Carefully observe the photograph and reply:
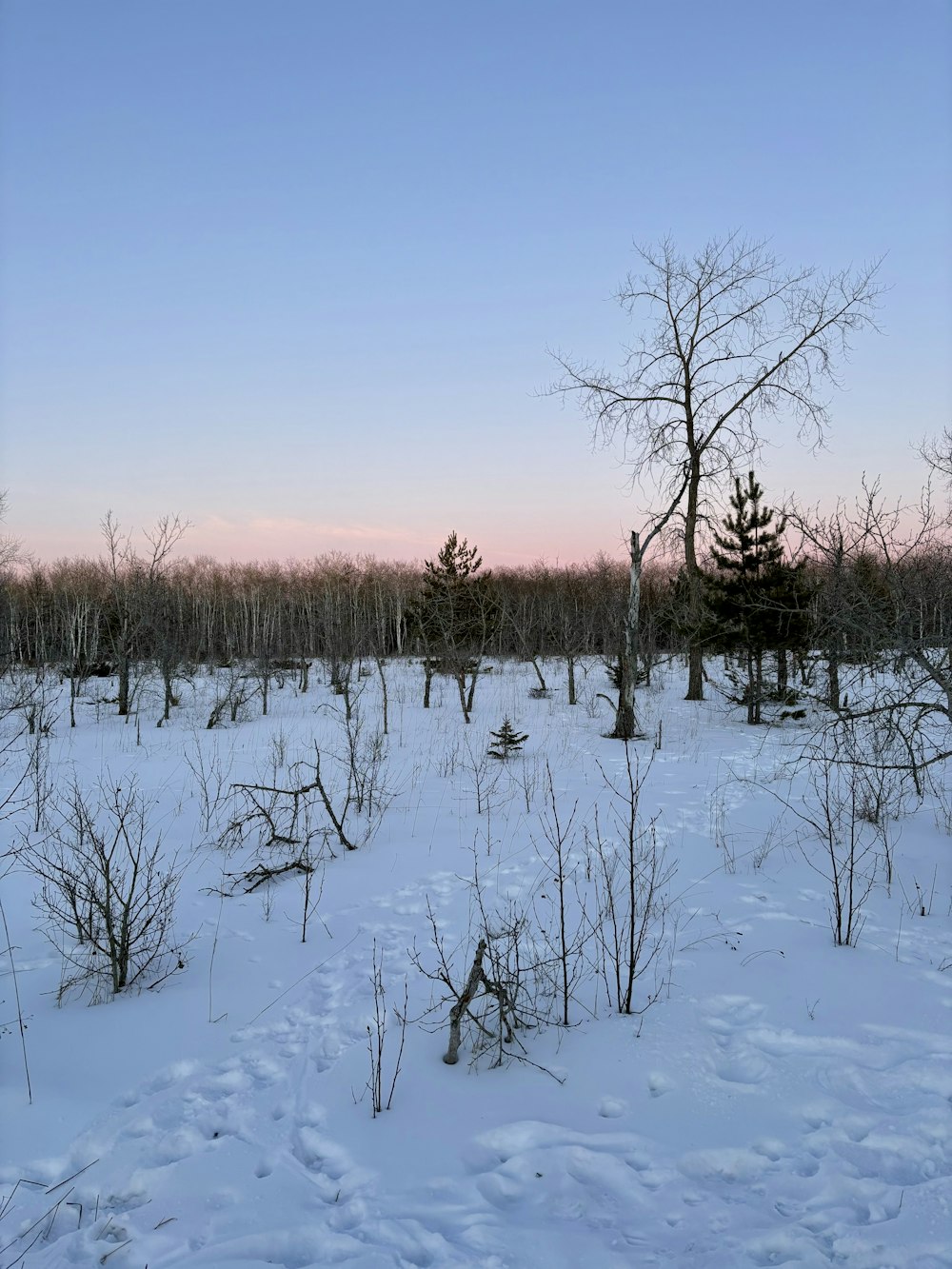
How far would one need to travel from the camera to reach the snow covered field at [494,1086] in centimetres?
210

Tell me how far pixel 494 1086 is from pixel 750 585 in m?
13.1

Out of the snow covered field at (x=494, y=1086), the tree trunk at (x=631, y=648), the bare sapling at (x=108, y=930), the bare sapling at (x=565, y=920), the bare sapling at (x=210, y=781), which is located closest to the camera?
the snow covered field at (x=494, y=1086)

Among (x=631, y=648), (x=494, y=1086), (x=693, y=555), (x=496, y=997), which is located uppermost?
(x=693, y=555)

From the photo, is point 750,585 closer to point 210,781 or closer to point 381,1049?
point 210,781

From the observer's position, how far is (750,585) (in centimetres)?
1418

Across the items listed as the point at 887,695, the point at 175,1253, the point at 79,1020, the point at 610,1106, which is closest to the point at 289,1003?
the point at 79,1020

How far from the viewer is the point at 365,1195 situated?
7.42 ft

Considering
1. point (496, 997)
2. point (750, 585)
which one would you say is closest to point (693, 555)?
point (750, 585)

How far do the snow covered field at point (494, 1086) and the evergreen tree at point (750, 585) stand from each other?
8.47 meters

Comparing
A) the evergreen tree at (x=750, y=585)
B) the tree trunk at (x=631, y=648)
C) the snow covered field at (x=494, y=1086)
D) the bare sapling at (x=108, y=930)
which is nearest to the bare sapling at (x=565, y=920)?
the snow covered field at (x=494, y=1086)

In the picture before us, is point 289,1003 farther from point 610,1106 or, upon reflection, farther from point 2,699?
point 2,699

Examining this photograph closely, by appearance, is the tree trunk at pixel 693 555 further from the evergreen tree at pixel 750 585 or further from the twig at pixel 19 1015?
the twig at pixel 19 1015

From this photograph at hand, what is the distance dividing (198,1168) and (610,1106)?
1580mm

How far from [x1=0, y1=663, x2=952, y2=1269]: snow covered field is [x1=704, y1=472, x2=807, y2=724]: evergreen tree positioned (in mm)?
8468
